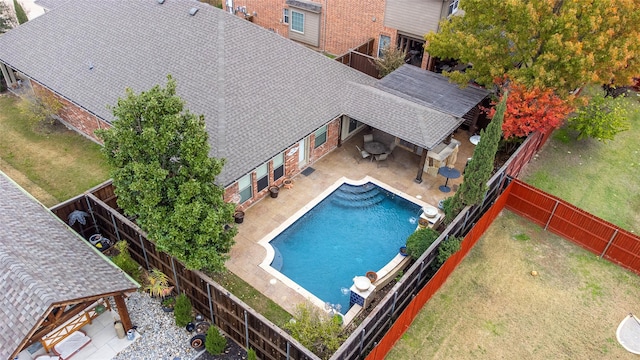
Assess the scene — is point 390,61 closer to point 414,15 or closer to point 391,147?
point 414,15

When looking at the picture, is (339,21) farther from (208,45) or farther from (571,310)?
(571,310)

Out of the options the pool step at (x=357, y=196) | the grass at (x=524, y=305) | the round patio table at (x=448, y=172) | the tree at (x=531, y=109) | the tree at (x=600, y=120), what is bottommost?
the grass at (x=524, y=305)

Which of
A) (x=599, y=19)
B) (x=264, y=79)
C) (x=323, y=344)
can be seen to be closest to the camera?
(x=323, y=344)

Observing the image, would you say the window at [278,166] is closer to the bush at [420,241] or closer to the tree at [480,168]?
the bush at [420,241]

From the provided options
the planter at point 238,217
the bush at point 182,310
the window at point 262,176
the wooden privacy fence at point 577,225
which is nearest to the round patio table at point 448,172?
the wooden privacy fence at point 577,225

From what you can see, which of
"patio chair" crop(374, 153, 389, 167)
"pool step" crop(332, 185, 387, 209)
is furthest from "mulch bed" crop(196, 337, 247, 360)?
"patio chair" crop(374, 153, 389, 167)

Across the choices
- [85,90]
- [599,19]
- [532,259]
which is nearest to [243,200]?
[85,90]

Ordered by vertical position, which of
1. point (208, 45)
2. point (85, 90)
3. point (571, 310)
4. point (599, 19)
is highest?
point (599, 19)
